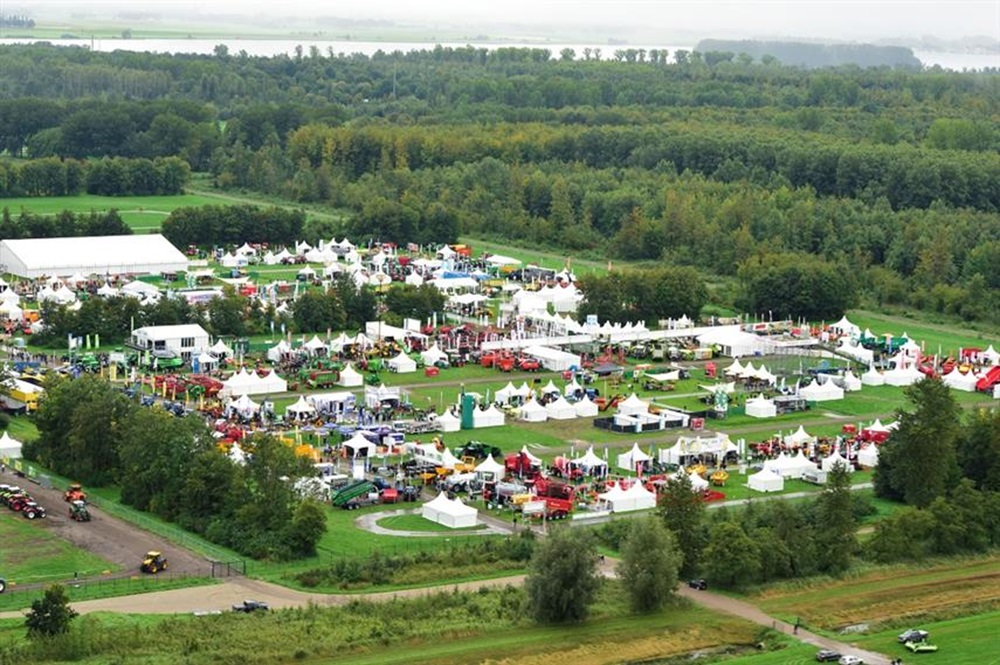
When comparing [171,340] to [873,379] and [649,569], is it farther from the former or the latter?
[649,569]

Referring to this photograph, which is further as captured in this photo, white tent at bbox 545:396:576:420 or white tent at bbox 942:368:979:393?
white tent at bbox 942:368:979:393

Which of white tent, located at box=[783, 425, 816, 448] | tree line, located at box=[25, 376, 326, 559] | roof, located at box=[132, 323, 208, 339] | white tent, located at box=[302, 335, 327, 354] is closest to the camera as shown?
tree line, located at box=[25, 376, 326, 559]

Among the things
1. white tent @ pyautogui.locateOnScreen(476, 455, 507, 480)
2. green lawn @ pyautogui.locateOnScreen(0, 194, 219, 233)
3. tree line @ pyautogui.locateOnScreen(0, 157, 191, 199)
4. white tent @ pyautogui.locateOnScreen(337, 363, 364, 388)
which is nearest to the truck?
white tent @ pyautogui.locateOnScreen(476, 455, 507, 480)

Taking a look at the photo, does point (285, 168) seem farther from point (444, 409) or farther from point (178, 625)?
point (178, 625)

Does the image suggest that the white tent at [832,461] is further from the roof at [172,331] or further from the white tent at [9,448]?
the roof at [172,331]

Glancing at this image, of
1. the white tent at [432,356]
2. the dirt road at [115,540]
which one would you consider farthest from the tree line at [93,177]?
the dirt road at [115,540]

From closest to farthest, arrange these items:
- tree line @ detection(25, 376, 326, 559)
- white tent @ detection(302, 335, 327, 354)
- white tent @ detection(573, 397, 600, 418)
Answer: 1. tree line @ detection(25, 376, 326, 559)
2. white tent @ detection(573, 397, 600, 418)
3. white tent @ detection(302, 335, 327, 354)

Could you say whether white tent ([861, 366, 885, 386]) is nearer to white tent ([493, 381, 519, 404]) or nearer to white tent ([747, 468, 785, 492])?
white tent ([493, 381, 519, 404])
